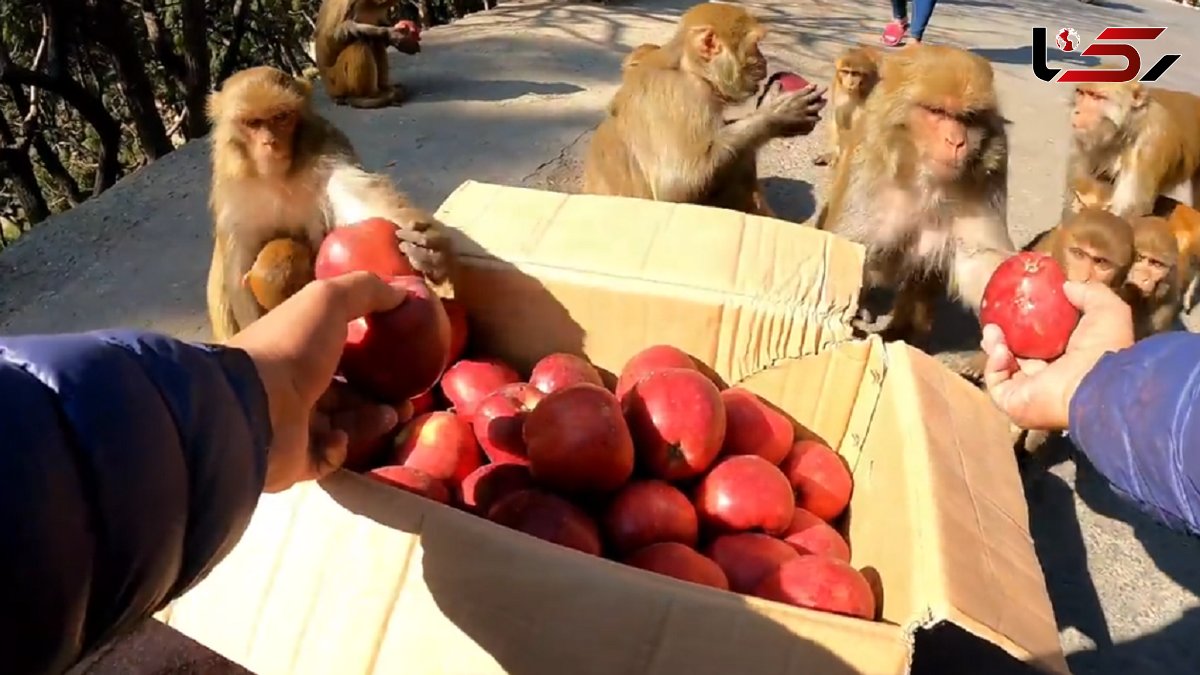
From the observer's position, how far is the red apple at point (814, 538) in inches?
72.4

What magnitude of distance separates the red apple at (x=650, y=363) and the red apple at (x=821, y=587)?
587 millimetres

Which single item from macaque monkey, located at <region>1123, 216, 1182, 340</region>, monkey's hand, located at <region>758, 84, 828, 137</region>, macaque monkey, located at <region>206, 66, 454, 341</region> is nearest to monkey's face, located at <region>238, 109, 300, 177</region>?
macaque monkey, located at <region>206, 66, 454, 341</region>

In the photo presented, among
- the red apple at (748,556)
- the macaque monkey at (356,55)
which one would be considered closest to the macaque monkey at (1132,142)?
the red apple at (748,556)

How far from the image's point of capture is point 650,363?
2158 millimetres

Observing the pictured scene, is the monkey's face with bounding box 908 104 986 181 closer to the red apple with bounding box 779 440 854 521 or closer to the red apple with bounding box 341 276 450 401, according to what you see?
the red apple with bounding box 779 440 854 521

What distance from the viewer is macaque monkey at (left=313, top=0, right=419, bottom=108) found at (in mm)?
5625

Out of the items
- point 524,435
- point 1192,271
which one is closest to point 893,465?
point 524,435

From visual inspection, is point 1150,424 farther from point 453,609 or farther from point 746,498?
point 453,609

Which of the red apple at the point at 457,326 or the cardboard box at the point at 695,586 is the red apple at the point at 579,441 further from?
the red apple at the point at 457,326

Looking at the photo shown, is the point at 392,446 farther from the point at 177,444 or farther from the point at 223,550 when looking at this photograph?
the point at 177,444

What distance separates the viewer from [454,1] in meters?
10.6

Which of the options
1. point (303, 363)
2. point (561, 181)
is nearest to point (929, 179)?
point (561, 181)

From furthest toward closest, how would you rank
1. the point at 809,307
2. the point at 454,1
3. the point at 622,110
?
the point at 454,1 → the point at 622,110 → the point at 809,307

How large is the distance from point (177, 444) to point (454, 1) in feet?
34.4
